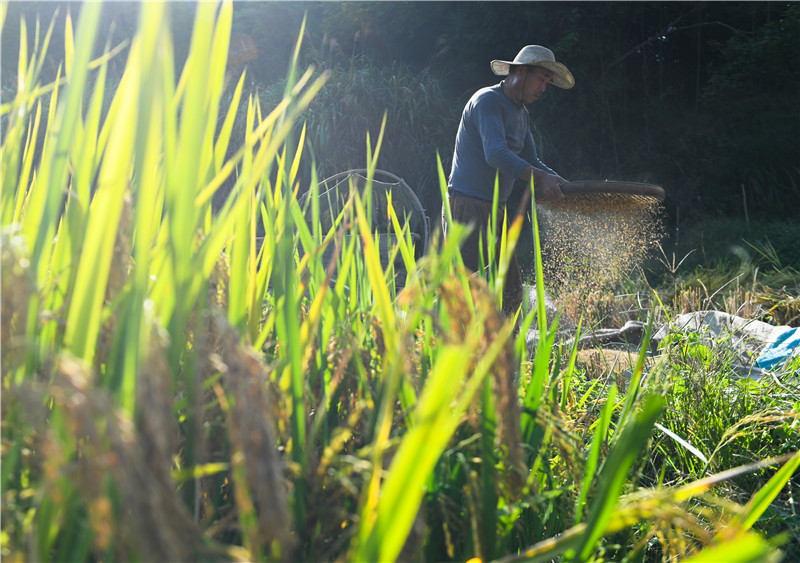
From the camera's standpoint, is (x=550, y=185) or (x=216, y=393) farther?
(x=550, y=185)

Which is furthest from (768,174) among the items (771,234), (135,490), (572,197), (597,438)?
(135,490)

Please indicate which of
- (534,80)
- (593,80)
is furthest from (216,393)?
(593,80)

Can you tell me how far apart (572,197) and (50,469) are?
143 inches

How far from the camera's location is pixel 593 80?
966 centimetres

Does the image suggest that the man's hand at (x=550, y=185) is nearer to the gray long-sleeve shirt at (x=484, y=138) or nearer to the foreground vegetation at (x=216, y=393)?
the gray long-sleeve shirt at (x=484, y=138)

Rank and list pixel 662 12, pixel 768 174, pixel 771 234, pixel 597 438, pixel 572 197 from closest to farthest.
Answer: pixel 597 438, pixel 572 197, pixel 771 234, pixel 768 174, pixel 662 12

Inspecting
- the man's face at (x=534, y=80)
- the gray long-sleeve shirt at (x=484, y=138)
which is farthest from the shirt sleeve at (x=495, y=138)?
the man's face at (x=534, y=80)

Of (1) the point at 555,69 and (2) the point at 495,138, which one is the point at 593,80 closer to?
(1) the point at 555,69

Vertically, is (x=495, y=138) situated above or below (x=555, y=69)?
below

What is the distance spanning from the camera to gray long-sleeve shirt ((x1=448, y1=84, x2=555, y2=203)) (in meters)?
3.50

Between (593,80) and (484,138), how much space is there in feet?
22.9

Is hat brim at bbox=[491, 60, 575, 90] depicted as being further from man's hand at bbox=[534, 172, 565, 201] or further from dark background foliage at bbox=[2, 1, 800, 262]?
dark background foliage at bbox=[2, 1, 800, 262]

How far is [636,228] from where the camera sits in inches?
171

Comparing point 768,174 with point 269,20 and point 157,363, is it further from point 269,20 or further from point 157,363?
point 157,363
